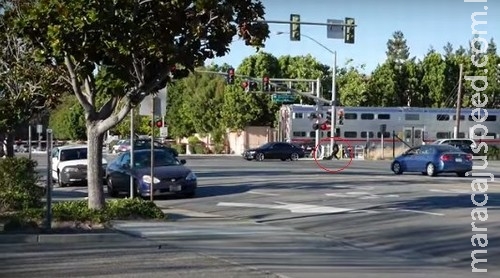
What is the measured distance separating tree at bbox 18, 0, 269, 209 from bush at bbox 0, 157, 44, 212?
7.66 ft

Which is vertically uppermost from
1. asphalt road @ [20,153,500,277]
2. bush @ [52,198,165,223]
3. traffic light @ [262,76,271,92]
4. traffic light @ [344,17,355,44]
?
traffic light @ [344,17,355,44]

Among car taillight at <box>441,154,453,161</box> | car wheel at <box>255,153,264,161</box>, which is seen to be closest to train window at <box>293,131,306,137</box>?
car wheel at <box>255,153,264,161</box>

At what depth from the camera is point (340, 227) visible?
15180mm

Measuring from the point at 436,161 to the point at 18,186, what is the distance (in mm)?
18494

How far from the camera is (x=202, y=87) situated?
283 feet

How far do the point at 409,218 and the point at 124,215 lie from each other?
19.3 ft

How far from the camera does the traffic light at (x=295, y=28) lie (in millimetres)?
30978

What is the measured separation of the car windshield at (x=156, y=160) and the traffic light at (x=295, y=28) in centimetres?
947

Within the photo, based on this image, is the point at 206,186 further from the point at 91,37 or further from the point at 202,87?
the point at 202,87

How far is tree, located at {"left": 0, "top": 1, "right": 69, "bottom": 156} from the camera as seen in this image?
19.3m

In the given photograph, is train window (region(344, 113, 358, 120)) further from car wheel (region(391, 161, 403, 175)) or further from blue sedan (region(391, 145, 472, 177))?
blue sedan (region(391, 145, 472, 177))

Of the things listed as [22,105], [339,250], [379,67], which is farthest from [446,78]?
[339,250]

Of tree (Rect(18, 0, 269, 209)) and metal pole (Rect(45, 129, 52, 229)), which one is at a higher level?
tree (Rect(18, 0, 269, 209))

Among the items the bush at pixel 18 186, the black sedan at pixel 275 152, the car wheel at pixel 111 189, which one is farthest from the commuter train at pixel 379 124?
the bush at pixel 18 186
